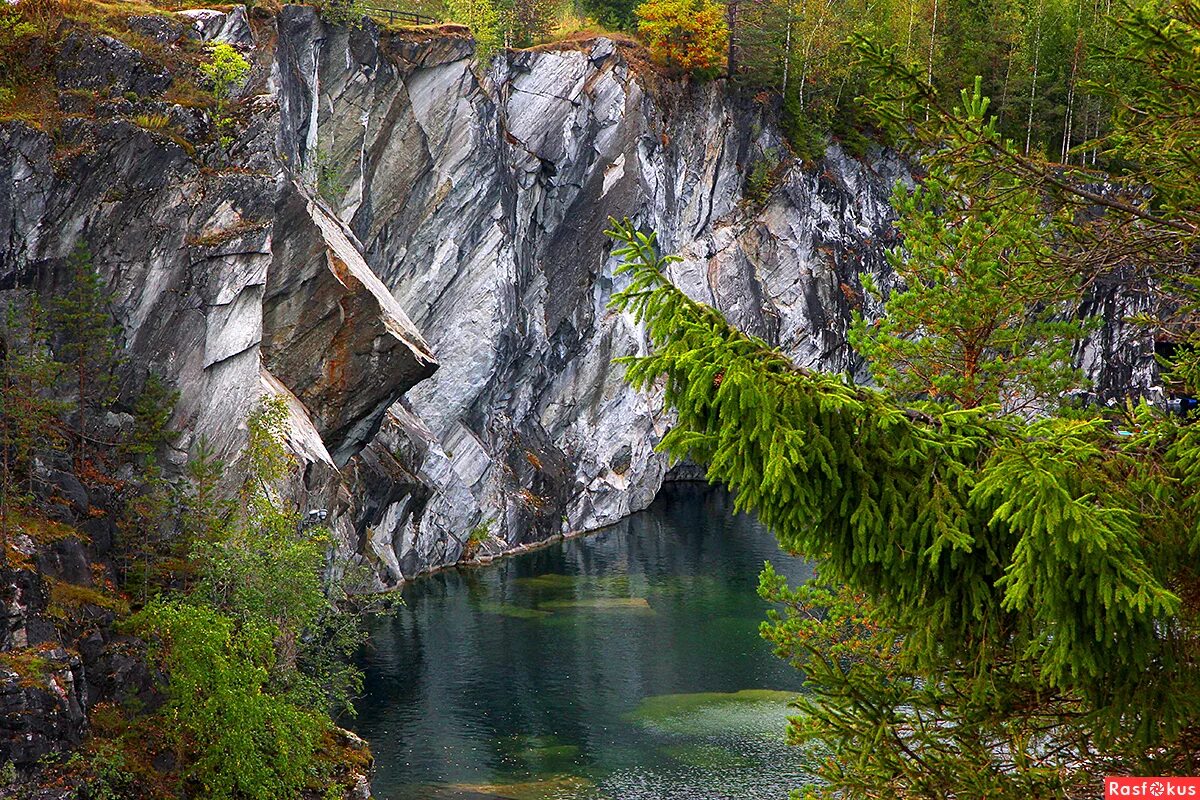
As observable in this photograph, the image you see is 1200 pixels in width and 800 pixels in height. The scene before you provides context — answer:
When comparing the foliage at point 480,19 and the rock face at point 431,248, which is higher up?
the foliage at point 480,19

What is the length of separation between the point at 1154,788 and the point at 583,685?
106ft

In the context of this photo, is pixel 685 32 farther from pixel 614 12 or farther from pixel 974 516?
pixel 974 516

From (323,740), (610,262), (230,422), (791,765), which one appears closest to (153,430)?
(230,422)

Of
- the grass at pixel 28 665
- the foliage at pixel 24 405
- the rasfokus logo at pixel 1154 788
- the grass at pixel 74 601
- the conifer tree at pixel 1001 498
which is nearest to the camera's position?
the conifer tree at pixel 1001 498

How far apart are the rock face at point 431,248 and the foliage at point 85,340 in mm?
871

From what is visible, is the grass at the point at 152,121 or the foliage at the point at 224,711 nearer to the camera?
the foliage at the point at 224,711

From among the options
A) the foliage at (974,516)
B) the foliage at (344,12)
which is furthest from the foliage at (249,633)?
the foliage at (974,516)

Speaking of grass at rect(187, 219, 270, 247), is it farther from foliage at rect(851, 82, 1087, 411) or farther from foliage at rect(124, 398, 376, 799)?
foliage at rect(851, 82, 1087, 411)

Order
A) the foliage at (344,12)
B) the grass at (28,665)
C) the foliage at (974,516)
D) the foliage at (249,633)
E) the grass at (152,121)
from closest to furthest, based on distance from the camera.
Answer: the foliage at (974,516), the grass at (28,665), the foliage at (249,633), the grass at (152,121), the foliage at (344,12)

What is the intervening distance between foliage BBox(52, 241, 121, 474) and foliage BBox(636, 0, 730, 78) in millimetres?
46869

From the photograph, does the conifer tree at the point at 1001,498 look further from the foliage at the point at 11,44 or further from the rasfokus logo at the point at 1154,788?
the foliage at the point at 11,44

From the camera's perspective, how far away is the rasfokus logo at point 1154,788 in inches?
366

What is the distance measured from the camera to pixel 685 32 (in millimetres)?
72688

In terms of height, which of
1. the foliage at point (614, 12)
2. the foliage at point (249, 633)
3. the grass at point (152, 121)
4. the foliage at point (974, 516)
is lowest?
the foliage at point (249, 633)
